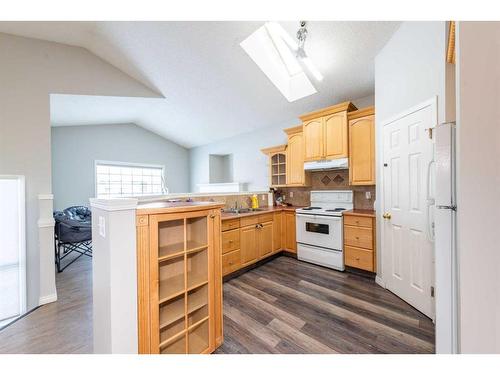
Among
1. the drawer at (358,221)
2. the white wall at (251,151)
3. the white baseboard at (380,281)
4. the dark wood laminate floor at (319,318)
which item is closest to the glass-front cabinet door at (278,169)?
the white wall at (251,151)

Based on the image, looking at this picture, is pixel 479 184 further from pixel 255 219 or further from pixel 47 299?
pixel 47 299

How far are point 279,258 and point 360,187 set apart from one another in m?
1.78

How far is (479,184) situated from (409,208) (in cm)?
177

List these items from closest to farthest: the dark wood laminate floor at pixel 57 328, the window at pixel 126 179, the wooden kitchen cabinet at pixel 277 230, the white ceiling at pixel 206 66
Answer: the dark wood laminate floor at pixel 57 328, the white ceiling at pixel 206 66, the wooden kitchen cabinet at pixel 277 230, the window at pixel 126 179

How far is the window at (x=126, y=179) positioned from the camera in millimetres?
5492

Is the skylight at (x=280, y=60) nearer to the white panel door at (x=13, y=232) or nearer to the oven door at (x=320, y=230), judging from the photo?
the oven door at (x=320, y=230)

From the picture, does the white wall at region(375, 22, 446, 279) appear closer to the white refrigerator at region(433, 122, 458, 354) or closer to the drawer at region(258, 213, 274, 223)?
the white refrigerator at region(433, 122, 458, 354)

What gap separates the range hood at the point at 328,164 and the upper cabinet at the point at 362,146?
0.11 m

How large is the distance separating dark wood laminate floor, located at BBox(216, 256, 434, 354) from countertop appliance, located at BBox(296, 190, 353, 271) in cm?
30

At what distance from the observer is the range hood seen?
3051mm

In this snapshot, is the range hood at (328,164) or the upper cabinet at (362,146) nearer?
the upper cabinet at (362,146)

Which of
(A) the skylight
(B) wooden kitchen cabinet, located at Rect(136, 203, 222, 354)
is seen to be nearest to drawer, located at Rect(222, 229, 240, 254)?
(B) wooden kitchen cabinet, located at Rect(136, 203, 222, 354)

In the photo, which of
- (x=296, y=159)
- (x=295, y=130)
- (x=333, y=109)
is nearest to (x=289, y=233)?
(x=296, y=159)
